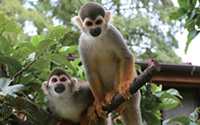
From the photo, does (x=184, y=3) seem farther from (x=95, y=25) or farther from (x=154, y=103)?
(x=154, y=103)

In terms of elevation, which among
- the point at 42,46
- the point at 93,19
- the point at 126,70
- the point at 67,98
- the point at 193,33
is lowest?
the point at 67,98

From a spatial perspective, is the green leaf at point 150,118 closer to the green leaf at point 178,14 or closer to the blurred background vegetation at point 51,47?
the blurred background vegetation at point 51,47

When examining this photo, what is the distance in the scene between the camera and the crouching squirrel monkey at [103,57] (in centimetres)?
316

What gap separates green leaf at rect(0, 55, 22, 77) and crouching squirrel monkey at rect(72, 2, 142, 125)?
98 cm

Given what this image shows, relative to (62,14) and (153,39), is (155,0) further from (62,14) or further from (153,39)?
(62,14)

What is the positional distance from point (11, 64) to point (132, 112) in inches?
65.3

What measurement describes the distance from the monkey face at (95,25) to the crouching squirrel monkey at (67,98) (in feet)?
2.14

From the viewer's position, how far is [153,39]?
47.1 ft

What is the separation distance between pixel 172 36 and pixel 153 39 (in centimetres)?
157

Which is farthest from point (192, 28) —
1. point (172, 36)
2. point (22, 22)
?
point (172, 36)

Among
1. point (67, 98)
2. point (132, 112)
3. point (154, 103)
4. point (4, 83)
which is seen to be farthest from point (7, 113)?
point (154, 103)

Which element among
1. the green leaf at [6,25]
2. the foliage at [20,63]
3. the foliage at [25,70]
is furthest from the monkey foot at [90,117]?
the green leaf at [6,25]

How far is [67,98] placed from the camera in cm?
339

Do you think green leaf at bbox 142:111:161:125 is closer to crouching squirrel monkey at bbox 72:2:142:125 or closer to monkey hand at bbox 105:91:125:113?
crouching squirrel monkey at bbox 72:2:142:125
